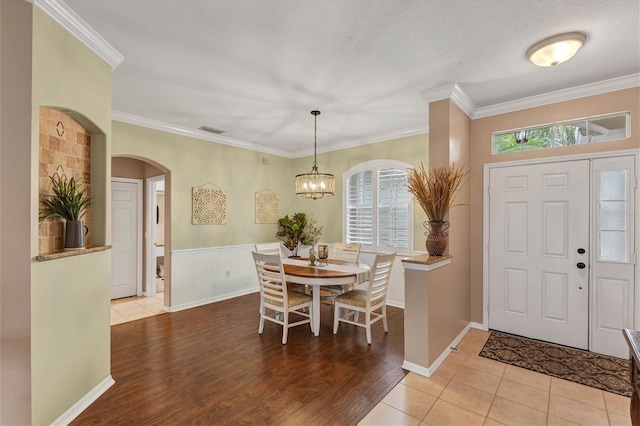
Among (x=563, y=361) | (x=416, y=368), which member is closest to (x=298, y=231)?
(x=416, y=368)

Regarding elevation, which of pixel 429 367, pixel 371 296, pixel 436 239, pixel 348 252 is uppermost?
pixel 436 239

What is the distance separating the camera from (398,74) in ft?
9.13

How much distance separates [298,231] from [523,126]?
392cm

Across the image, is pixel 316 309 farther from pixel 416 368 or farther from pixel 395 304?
pixel 395 304

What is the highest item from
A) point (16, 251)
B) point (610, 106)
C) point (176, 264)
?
point (610, 106)

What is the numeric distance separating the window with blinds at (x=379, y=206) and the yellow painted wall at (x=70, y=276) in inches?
148

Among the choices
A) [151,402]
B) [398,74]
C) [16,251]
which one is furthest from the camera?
[398,74]

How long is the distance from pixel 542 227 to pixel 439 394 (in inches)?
88.5

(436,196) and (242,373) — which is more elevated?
(436,196)

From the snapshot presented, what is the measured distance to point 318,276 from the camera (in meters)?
3.24

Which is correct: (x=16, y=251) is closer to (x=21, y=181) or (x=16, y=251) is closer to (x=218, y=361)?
(x=21, y=181)

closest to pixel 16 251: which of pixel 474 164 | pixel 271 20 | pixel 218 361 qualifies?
pixel 218 361

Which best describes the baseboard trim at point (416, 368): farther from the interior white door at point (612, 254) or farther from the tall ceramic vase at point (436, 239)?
the interior white door at point (612, 254)

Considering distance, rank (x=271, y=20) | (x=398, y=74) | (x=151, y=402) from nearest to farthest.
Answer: (x=271, y=20), (x=151, y=402), (x=398, y=74)
